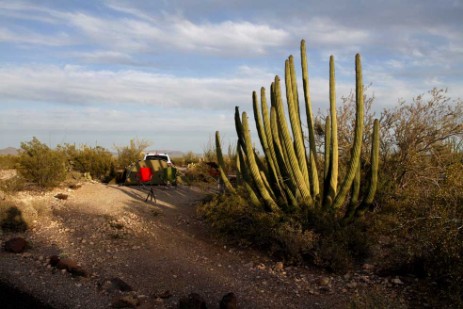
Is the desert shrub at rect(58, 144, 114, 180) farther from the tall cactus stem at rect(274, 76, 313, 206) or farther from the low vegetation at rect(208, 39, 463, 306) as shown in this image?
the tall cactus stem at rect(274, 76, 313, 206)

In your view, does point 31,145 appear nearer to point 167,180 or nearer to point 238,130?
point 167,180

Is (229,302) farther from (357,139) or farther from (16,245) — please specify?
(16,245)

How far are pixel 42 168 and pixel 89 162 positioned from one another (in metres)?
4.08

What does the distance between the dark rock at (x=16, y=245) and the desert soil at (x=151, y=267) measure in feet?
0.39

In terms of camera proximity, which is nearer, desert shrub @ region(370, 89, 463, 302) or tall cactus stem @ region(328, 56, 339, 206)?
desert shrub @ region(370, 89, 463, 302)

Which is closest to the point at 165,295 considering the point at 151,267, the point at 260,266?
the point at 151,267

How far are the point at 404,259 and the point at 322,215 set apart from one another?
172 cm

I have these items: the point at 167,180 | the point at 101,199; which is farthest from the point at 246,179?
the point at 167,180

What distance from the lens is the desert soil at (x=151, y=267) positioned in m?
6.66

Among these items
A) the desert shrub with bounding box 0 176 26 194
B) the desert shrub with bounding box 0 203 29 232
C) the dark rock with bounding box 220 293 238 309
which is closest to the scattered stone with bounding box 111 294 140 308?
the dark rock with bounding box 220 293 238 309

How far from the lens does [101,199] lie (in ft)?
42.8

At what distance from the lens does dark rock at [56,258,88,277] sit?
7.55 m

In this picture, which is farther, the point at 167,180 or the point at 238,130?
the point at 167,180

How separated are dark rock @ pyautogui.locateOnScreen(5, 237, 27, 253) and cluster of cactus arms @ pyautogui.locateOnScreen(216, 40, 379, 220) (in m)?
4.22
